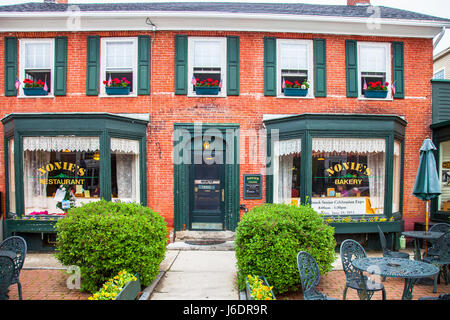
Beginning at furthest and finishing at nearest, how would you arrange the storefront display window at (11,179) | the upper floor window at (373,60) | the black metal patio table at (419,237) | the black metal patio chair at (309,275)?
the upper floor window at (373,60), the storefront display window at (11,179), the black metal patio table at (419,237), the black metal patio chair at (309,275)

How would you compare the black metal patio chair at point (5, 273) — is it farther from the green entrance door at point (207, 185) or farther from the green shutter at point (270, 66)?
the green shutter at point (270, 66)

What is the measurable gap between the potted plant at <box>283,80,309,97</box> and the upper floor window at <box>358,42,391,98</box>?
6.24ft

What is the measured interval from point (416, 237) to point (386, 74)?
5582 mm

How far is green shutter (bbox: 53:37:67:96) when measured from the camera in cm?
883

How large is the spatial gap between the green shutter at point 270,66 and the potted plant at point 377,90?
2967 mm

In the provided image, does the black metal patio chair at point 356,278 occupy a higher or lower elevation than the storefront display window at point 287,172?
lower

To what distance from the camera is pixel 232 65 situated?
29.1ft

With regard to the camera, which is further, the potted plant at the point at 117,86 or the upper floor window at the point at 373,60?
the upper floor window at the point at 373,60

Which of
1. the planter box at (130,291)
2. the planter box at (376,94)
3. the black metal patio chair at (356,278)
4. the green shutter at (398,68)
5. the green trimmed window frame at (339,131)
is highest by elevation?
the green shutter at (398,68)

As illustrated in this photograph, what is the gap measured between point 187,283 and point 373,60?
8.67 metres

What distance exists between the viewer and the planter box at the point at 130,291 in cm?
417

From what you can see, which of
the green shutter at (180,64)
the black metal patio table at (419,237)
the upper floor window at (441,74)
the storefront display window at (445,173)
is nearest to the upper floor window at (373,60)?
the storefront display window at (445,173)

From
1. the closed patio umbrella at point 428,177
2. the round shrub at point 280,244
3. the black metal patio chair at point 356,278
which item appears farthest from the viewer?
the closed patio umbrella at point 428,177

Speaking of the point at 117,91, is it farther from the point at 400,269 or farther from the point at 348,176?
the point at 400,269
